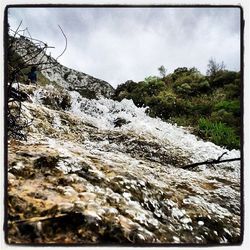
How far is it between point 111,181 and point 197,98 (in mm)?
752

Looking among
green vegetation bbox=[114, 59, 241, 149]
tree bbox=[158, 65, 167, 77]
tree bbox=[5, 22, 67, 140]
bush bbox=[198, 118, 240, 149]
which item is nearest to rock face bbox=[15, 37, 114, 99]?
tree bbox=[5, 22, 67, 140]

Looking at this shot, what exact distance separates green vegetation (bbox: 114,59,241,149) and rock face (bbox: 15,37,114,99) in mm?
107

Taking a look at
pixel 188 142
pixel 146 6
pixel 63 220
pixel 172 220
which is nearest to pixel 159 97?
pixel 188 142

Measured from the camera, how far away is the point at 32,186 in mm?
3111

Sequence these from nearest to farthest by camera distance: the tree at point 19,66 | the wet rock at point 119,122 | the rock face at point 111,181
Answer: the rock face at point 111,181 → the tree at point 19,66 → the wet rock at point 119,122

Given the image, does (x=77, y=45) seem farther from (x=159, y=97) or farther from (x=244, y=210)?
(x=244, y=210)

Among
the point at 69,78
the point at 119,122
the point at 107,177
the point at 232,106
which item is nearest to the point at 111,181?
the point at 107,177

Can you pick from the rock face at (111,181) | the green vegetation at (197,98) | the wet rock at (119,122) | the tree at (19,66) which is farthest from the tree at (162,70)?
the tree at (19,66)

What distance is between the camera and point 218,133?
11.0ft

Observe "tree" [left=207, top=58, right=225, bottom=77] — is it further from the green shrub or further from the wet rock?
the wet rock

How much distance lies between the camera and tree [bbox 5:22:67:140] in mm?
3227

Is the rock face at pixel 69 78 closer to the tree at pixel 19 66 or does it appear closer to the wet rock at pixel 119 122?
the tree at pixel 19 66

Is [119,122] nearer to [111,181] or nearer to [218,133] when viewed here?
[111,181]

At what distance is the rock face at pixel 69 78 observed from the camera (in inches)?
130
